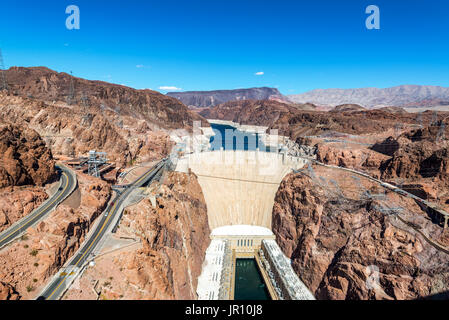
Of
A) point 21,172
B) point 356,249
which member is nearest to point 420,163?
point 356,249

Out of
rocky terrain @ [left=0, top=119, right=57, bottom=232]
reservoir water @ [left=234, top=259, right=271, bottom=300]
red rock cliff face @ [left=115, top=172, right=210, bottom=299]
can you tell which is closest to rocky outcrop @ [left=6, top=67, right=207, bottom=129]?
rocky terrain @ [left=0, top=119, right=57, bottom=232]

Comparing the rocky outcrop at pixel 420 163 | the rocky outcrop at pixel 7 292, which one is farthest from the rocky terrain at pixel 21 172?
the rocky outcrop at pixel 420 163

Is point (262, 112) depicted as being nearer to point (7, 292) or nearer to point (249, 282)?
point (249, 282)

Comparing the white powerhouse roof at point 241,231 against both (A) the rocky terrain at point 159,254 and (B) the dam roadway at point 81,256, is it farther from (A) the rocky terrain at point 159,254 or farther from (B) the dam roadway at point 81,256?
(B) the dam roadway at point 81,256

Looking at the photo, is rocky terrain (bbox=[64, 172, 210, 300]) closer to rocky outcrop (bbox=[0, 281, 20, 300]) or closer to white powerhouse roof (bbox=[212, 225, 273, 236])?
rocky outcrop (bbox=[0, 281, 20, 300])


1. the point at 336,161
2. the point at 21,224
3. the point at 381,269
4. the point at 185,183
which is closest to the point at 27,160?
the point at 21,224
